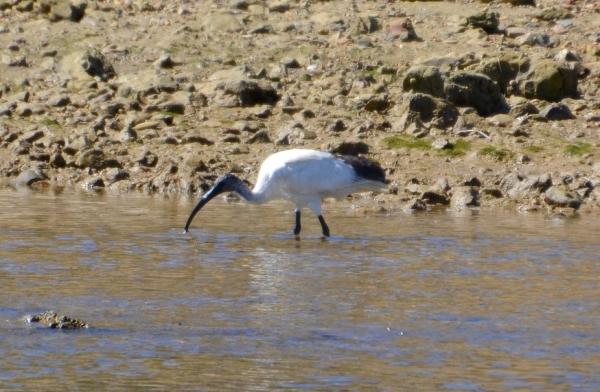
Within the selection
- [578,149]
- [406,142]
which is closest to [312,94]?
[406,142]

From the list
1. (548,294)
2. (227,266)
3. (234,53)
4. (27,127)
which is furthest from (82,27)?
(548,294)

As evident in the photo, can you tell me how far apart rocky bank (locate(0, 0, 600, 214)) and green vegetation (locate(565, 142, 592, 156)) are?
0.08 ft

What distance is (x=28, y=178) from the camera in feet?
48.6

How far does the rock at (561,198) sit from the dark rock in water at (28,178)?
614 centimetres

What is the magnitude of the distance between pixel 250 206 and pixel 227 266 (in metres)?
4.08

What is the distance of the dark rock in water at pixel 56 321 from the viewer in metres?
6.83

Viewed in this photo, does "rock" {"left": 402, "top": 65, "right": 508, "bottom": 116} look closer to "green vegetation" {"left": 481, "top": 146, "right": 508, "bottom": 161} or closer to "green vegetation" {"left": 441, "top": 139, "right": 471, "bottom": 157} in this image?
"green vegetation" {"left": 441, "top": 139, "right": 471, "bottom": 157}

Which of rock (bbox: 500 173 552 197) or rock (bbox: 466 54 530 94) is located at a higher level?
rock (bbox: 466 54 530 94)

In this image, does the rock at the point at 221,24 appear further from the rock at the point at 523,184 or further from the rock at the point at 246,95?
the rock at the point at 523,184

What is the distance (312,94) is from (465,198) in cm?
430

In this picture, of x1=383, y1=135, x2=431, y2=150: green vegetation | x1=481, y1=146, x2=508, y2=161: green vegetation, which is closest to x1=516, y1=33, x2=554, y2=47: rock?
x1=383, y1=135, x2=431, y2=150: green vegetation

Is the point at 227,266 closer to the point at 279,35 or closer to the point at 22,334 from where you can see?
the point at 22,334

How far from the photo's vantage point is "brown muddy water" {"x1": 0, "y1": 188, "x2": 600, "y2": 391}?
6012 mm

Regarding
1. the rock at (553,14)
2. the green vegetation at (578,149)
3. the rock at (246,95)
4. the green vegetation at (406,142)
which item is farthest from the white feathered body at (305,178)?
the rock at (553,14)
